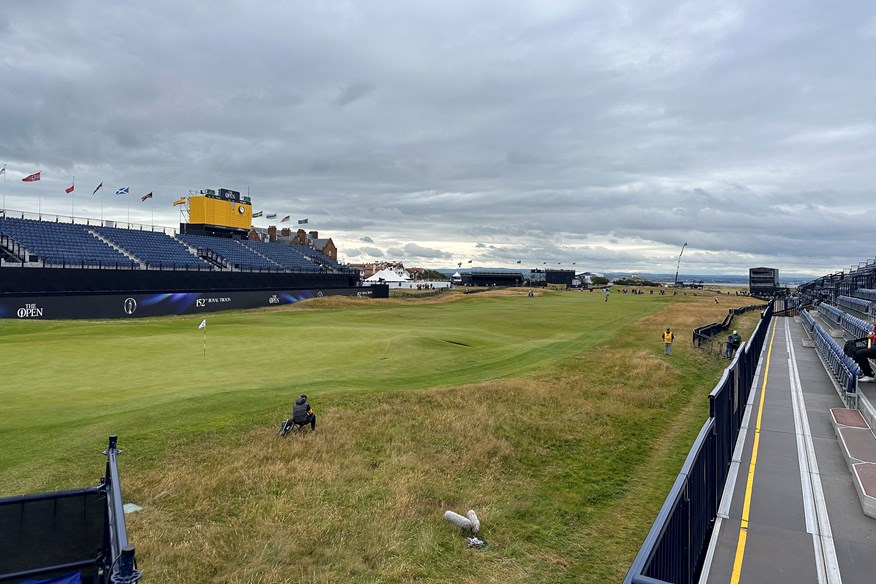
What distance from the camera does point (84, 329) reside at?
33969 millimetres

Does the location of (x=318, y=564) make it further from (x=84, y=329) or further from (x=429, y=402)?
(x=84, y=329)

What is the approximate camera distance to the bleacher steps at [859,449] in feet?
32.5

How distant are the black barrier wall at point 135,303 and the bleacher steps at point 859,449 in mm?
52701

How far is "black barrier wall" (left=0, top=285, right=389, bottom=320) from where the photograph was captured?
138ft

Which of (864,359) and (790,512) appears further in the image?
(864,359)

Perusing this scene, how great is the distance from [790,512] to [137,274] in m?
56.3

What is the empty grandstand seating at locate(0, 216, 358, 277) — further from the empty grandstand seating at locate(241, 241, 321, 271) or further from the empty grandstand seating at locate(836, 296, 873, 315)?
the empty grandstand seating at locate(836, 296, 873, 315)

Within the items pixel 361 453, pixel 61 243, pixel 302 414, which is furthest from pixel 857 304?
pixel 61 243

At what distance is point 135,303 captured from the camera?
A: 5006 cm

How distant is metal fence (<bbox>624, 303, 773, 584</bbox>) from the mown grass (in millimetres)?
1307

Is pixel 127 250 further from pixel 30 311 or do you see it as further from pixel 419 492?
pixel 419 492

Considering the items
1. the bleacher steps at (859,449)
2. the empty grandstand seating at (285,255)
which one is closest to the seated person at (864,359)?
the bleacher steps at (859,449)

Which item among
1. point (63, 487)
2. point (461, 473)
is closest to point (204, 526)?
point (63, 487)

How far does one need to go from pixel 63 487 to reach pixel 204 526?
3592mm
